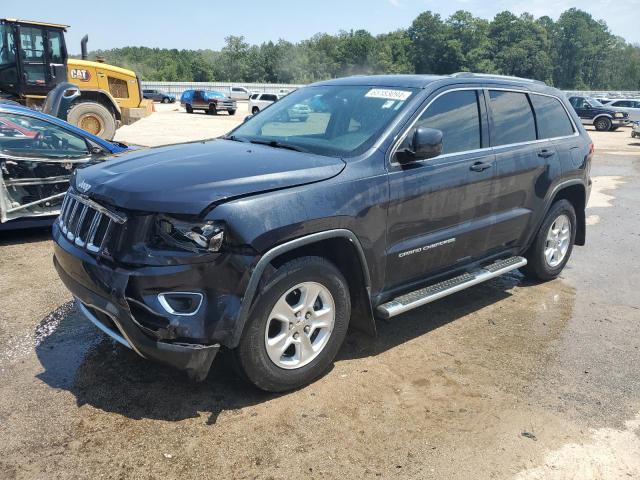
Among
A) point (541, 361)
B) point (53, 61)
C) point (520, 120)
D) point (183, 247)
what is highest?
point (53, 61)

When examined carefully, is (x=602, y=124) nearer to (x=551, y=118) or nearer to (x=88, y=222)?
(x=551, y=118)

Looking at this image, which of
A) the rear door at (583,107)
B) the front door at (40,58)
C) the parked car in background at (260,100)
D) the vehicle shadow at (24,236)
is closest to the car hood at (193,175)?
the vehicle shadow at (24,236)

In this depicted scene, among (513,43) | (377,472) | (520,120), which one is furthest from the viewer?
(513,43)

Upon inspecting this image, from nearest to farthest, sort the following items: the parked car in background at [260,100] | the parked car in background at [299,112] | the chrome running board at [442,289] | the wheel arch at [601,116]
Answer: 1. the chrome running board at [442,289]
2. the parked car in background at [299,112]
3. the wheel arch at [601,116]
4. the parked car in background at [260,100]

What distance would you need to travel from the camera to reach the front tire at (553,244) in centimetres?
550

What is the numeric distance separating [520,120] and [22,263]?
513 cm

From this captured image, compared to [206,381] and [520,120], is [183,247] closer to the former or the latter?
[206,381]

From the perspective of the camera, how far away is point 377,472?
284cm

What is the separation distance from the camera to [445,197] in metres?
4.15

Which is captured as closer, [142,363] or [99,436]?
[99,436]

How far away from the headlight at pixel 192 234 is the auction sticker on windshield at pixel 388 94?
187 centimetres

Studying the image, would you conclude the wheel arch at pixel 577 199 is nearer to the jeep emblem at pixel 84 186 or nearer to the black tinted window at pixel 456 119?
the black tinted window at pixel 456 119

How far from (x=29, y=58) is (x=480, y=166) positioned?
13.2 m

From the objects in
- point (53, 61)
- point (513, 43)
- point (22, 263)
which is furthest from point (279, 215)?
point (513, 43)
